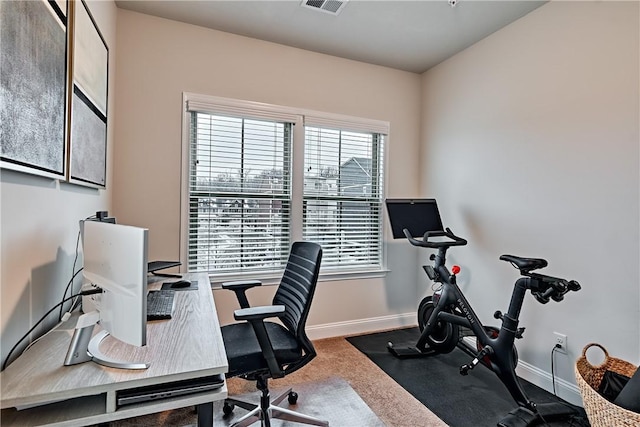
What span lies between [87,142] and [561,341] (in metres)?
3.28

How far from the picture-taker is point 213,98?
9.20 ft

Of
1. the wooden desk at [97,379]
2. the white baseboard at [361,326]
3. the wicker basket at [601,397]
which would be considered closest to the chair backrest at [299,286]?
the wooden desk at [97,379]

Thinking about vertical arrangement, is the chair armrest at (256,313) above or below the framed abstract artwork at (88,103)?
below

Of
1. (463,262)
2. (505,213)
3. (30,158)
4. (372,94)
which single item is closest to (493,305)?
(463,262)

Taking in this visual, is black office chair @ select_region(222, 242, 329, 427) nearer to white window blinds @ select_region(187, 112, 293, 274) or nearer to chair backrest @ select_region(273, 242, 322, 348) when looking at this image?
chair backrest @ select_region(273, 242, 322, 348)

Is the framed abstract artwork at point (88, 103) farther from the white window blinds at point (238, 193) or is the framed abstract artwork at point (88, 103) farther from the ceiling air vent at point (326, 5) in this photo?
the ceiling air vent at point (326, 5)

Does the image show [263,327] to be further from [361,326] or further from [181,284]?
[361,326]

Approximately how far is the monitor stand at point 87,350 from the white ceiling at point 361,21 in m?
2.37

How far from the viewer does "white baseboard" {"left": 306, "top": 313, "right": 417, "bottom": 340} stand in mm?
3203

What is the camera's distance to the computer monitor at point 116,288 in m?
0.93

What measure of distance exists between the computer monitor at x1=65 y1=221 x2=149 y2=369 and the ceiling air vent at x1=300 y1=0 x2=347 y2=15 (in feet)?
7.13

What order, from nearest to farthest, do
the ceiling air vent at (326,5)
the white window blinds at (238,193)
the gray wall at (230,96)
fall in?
the ceiling air vent at (326,5)
the gray wall at (230,96)
the white window blinds at (238,193)

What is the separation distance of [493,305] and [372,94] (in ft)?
7.66

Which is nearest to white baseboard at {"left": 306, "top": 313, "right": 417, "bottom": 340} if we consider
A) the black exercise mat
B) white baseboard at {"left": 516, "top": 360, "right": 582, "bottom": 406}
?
the black exercise mat
